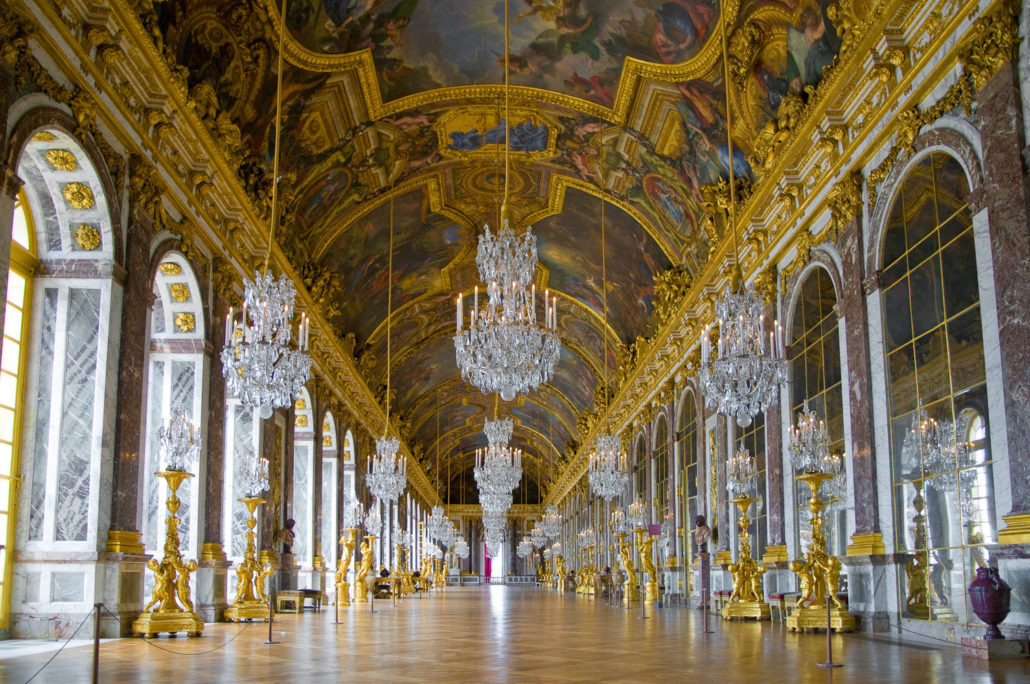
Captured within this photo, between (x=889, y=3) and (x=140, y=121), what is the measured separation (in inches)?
337

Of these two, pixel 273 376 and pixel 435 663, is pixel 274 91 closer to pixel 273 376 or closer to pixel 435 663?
pixel 273 376

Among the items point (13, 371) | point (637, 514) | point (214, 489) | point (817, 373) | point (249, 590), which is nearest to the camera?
point (13, 371)

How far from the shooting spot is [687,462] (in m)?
21.5

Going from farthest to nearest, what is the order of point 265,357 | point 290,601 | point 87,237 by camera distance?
point 290,601 < point 87,237 < point 265,357

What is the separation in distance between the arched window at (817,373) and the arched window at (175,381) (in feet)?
28.6

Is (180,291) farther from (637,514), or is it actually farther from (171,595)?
(637,514)

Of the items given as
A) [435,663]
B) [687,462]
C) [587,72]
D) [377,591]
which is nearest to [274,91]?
[587,72]

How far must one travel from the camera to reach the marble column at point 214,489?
13461 mm

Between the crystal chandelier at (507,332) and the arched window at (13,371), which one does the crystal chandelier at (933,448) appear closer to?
the crystal chandelier at (507,332)

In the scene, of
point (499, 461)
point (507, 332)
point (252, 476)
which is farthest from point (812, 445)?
point (499, 461)

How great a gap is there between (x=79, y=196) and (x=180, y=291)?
349 cm

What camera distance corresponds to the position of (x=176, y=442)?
10.9 metres

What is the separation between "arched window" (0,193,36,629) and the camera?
9547 millimetres

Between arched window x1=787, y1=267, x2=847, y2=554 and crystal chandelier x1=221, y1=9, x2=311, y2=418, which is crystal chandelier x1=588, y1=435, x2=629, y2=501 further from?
crystal chandelier x1=221, y1=9, x2=311, y2=418
